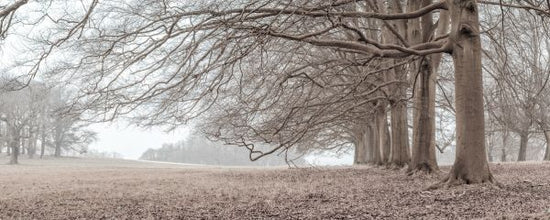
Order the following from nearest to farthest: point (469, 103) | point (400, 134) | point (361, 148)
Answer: point (469, 103) → point (400, 134) → point (361, 148)

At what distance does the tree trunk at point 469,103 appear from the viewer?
8281 millimetres

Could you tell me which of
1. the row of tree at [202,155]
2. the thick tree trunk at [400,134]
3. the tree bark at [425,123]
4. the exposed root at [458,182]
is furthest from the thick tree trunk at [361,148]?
the row of tree at [202,155]

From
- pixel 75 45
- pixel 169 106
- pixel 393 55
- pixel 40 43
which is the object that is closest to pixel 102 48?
pixel 75 45

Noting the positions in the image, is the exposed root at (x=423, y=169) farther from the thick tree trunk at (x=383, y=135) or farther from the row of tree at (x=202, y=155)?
the row of tree at (x=202, y=155)

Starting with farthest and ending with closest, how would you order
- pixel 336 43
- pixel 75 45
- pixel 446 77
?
pixel 446 77
pixel 75 45
pixel 336 43

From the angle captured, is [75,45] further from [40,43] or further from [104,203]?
[104,203]

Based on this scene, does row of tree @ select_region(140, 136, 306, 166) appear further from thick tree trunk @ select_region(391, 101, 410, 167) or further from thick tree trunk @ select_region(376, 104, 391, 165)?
thick tree trunk @ select_region(391, 101, 410, 167)

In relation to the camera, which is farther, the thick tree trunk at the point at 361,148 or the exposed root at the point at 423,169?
the thick tree trunk at the point at 361,148

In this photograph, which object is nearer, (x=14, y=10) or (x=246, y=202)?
(x=14, y=10)

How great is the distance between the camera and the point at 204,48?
1086cm

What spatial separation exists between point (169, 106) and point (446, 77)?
12156 mm

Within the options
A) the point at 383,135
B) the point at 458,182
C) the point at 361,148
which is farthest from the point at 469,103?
the point at 361,148

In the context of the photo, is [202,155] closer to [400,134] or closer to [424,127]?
[400,134]

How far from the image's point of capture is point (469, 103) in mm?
8320
